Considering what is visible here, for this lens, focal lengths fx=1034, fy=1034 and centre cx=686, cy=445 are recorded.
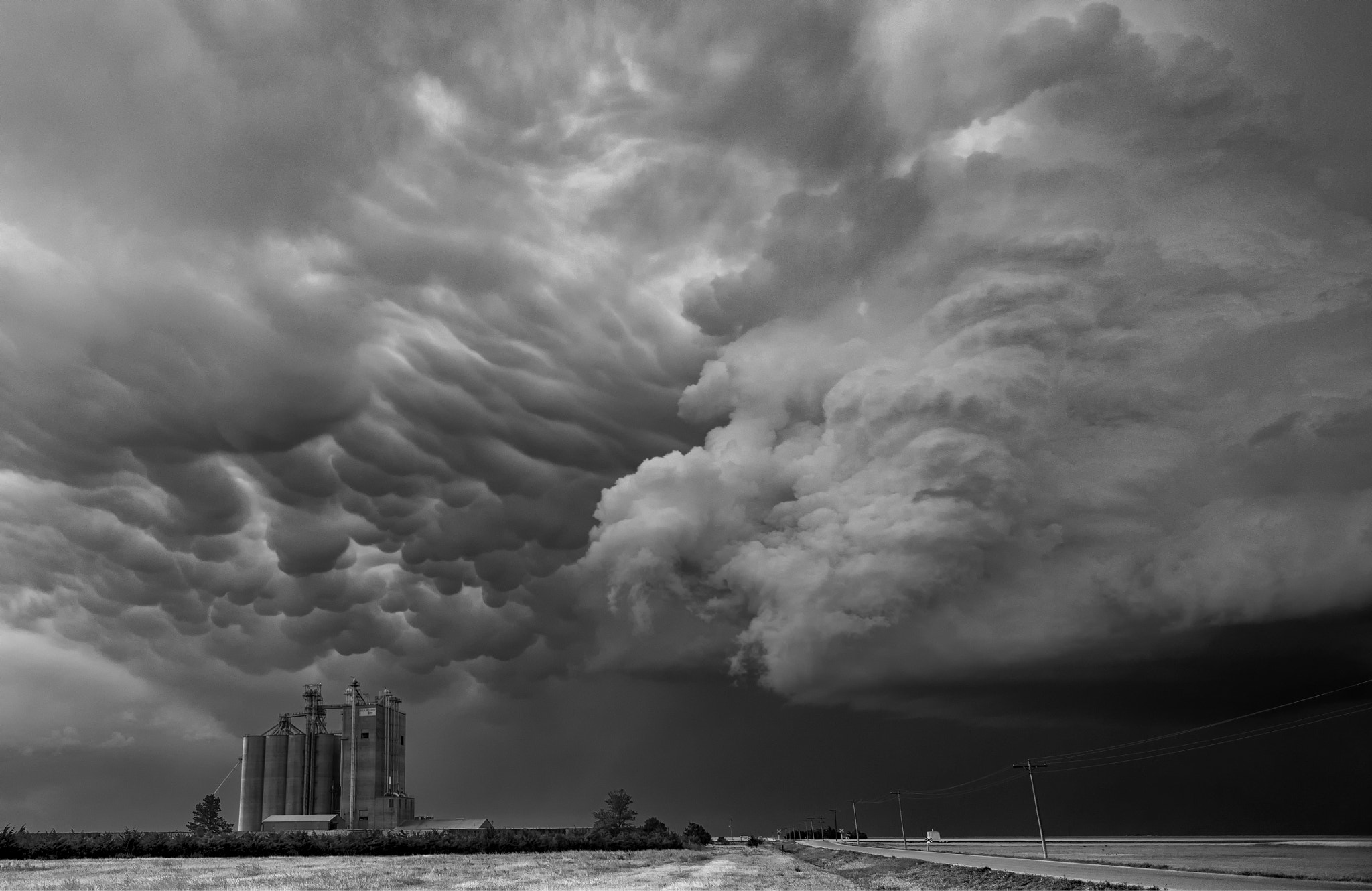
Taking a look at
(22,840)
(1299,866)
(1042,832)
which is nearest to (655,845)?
(1042,832)

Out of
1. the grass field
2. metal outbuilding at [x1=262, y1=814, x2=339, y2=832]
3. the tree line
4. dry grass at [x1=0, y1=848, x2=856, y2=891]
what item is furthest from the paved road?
metal outbuilding at [x1=262, y1=814, x2=339, y2=832]

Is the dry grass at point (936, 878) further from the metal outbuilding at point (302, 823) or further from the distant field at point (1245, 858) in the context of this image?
the metal outbuilding at point (302, 823)

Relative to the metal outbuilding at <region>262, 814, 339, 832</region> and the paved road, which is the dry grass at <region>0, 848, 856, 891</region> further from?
the metal outbuilding at <region>262, 814, 339, 832</region>

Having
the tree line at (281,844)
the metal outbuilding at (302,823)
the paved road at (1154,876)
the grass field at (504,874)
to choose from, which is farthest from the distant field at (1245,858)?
the metal outbuilding at (302,823)

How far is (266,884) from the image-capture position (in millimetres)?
76812

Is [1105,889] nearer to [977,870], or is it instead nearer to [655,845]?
[977,870]

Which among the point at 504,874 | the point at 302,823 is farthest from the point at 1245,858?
the point at 302,823

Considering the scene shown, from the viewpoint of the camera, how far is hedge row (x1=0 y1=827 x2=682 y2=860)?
121m

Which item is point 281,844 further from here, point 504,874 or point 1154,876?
point 1154,876

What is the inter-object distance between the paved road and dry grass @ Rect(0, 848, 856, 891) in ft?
54.6

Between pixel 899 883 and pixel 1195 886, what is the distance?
31658 mm

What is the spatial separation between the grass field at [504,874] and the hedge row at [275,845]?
646cm

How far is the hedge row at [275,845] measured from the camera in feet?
398

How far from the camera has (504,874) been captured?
302 ft
